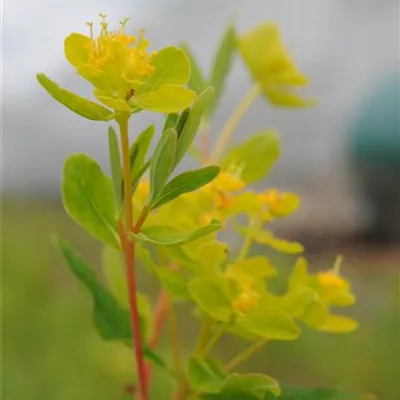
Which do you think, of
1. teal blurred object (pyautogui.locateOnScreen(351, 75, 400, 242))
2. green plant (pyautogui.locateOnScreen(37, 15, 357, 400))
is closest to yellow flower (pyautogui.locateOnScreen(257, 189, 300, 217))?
green plant (pyautogui.locateOnScreen(37, 15, 357, 400))

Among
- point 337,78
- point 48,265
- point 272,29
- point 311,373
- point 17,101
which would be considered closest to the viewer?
point 272,29

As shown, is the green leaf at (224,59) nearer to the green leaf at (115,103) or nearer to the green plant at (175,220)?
the green plant at (175,220)

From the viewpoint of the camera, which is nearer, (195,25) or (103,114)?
(103,114)

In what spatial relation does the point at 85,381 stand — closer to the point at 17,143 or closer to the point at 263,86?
the point at 263,86

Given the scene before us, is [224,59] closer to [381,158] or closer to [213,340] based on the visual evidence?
[213,340]

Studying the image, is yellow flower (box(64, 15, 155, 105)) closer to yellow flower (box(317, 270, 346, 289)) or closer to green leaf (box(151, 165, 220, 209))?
green leaf (box(151, 165, 220, 209))

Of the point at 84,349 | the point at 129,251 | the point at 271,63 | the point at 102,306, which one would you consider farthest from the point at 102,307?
the point at 84,349

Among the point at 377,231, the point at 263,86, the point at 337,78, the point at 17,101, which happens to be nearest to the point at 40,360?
the point at 263,86

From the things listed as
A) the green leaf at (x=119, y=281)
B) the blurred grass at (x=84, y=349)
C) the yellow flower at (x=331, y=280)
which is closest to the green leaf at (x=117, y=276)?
the green leaf at (x=119, y=281)
